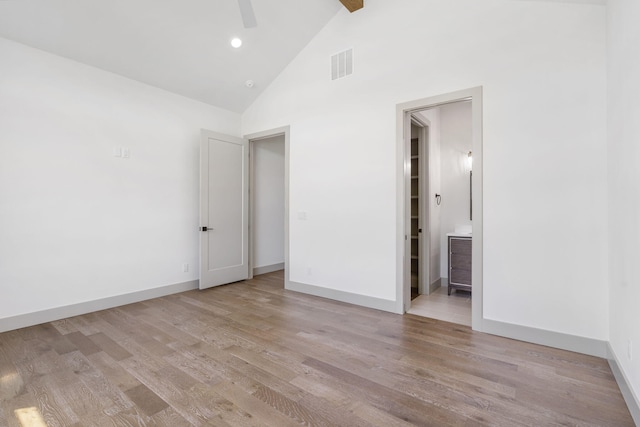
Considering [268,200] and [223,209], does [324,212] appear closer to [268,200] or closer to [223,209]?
[223,209]

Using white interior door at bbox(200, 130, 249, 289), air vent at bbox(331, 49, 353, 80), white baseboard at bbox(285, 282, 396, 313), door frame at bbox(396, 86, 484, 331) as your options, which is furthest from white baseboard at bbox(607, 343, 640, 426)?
white interior door at bbox(200, 130, 249, 289)

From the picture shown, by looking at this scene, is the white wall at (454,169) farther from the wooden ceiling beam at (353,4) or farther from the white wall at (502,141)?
the wooden ceiling beam at (353,4)

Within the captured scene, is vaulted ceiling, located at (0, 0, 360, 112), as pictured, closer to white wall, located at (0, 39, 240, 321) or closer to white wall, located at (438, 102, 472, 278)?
white wall, located at (0, 39, 240, 321)

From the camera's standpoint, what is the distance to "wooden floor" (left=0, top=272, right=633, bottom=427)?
69.9 inches

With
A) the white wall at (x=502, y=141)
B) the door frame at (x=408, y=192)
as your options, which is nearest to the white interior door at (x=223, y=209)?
the white wall at (x=502, y=141)

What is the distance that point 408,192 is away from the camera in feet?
11.7

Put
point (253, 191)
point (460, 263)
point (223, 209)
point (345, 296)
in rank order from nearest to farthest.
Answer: point (345, 296)
point (460, 263)
point (223, 209)
point (253, 191)

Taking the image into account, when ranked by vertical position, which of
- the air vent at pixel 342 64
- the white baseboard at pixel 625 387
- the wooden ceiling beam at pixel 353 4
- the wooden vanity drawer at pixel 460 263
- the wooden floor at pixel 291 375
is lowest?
the wooden floor at pixel 291 375

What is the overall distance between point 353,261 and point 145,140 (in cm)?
323

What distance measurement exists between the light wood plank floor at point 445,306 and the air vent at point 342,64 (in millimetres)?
3097

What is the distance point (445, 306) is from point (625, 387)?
1911mm

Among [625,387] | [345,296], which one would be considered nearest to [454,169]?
[345,296]

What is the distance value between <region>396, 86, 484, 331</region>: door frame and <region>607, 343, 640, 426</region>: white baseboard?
911mm

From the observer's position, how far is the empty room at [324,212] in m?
1.99
